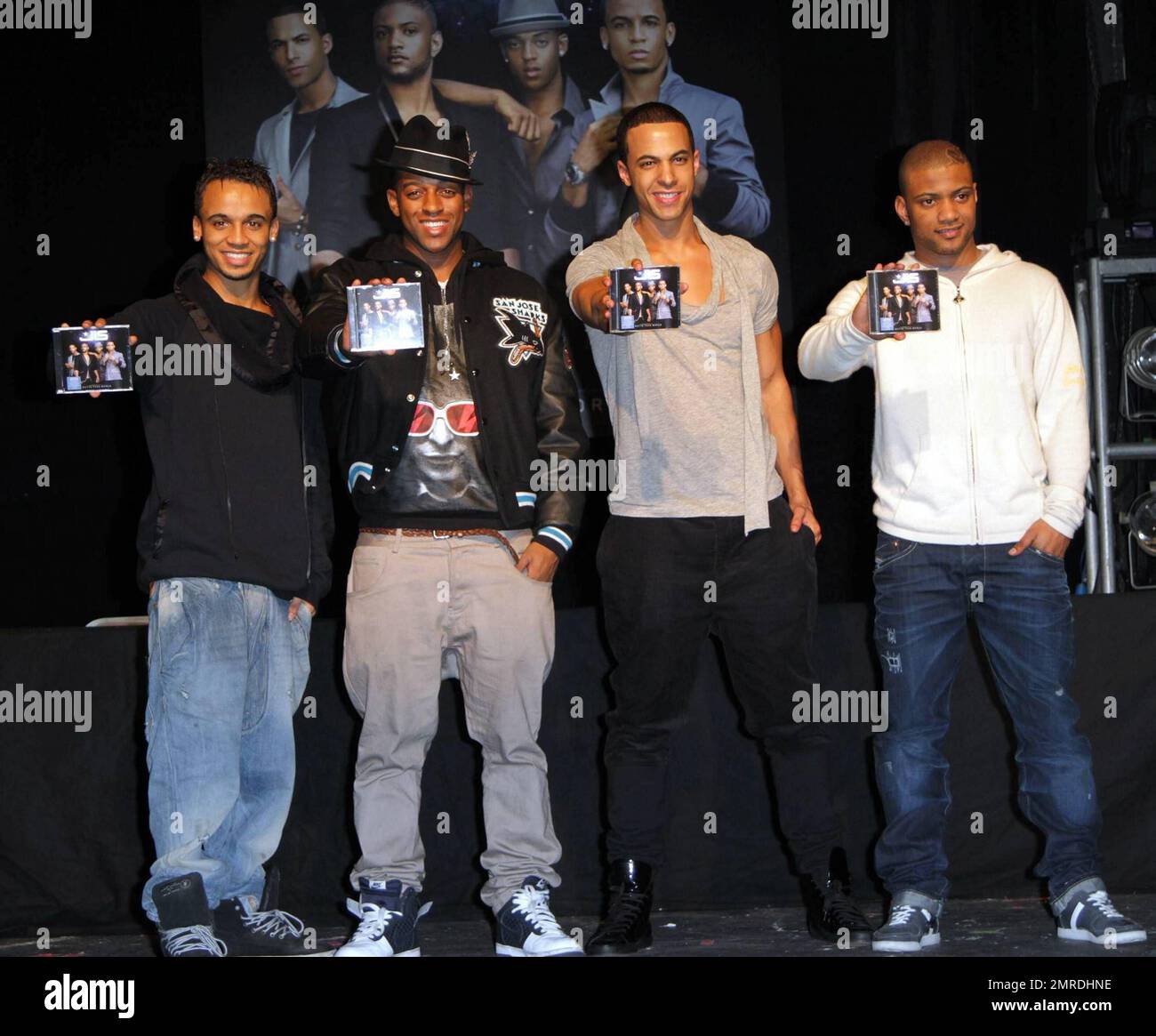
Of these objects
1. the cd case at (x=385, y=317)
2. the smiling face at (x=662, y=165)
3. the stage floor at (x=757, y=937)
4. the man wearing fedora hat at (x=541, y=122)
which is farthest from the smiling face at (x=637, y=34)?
the stage floor at (x=757, y=937)

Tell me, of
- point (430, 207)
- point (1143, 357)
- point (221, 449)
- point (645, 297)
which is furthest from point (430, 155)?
point (1143, 357)

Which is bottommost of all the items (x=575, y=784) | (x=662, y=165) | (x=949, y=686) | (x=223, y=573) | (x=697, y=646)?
(x=575, y=784)

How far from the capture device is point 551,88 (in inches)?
203

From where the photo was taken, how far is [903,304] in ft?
9.70

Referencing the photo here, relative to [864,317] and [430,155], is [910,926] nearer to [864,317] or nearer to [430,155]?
[864,317]

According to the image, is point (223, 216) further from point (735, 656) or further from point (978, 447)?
point (978, 447)

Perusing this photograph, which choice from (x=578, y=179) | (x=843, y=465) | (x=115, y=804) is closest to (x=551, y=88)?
(x=578, y=179)

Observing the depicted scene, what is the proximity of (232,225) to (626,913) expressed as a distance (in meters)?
1.75

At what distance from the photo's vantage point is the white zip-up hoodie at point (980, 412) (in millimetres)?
3055

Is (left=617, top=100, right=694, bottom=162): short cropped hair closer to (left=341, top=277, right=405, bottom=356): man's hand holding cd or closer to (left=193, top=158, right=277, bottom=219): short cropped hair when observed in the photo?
(left=341, top=277, right=405, bottom=356): man's hand holding cd

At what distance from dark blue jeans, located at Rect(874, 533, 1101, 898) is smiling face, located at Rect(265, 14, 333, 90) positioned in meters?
3.22

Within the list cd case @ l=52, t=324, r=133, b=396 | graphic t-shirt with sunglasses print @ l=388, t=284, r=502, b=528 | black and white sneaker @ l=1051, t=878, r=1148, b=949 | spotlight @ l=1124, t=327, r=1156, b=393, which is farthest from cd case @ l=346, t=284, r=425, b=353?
spotlight @ l=1124, t=327, r=1156, b=393

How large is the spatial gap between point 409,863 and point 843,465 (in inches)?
110

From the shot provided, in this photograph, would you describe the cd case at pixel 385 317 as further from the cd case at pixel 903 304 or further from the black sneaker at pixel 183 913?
the black sneaker at pixel 183 913
